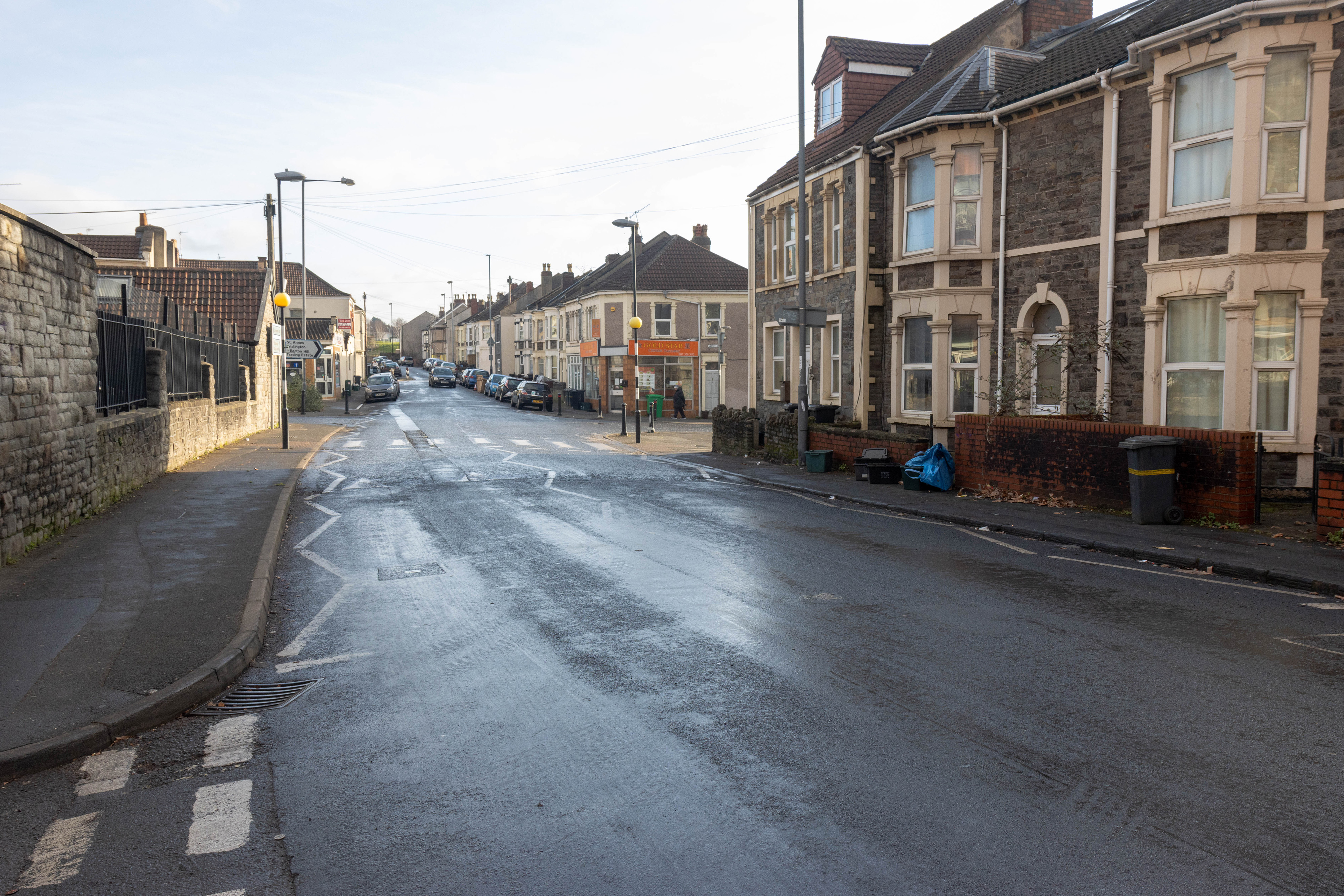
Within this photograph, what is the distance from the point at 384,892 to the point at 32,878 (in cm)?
148

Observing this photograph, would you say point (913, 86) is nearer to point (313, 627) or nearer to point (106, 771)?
point (313, 627)

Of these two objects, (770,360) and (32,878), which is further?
(770,360)

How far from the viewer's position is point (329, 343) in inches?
2547

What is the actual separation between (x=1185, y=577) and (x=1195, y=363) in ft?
21.0

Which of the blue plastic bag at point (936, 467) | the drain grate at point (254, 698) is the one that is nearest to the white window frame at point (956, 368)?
the blue plastic bag at point (936, 467)

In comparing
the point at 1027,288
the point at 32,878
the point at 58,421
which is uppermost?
the point at 1027,288

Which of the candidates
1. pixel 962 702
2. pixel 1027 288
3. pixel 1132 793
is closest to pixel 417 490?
pixel 1027 288

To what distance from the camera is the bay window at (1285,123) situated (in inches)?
545

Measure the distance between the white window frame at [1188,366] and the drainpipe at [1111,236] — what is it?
0.93 meters

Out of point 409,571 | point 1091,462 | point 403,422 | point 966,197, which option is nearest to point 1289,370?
point 1091,462

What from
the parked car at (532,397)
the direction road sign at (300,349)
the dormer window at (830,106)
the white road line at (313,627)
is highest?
the dormer window at (830,106)

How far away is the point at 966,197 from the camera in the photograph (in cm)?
1939

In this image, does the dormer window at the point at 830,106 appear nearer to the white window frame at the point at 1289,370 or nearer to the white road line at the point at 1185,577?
the white window frame at the point at 1289,370

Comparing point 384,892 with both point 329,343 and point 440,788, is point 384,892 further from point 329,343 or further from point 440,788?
point 329,343
